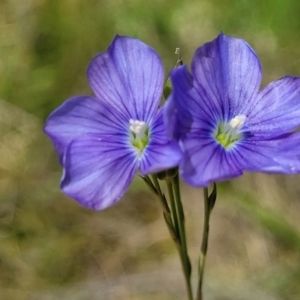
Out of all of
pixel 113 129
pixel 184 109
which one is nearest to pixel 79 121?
pixel 113 129

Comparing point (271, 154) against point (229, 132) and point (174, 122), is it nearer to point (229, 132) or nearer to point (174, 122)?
point (229, 132)

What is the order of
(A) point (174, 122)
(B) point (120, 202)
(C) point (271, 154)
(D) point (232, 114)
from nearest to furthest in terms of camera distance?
(A) point (174, 122) < (C) point (271, 154) < (D) point (232, 114) < (B) point (120, 202)

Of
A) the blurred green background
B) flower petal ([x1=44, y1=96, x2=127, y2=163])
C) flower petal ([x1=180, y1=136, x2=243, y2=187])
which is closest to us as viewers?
flower petal ([x1=180, y1=136, x2=243, y2=187])

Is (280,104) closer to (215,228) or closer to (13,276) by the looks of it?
(215,228)

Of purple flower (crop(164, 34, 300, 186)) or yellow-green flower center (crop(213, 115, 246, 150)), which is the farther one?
yellow-green flower center (crop(213, 115, 246, 150))

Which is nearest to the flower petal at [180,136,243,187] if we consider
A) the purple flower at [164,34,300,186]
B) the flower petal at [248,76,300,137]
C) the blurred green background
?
the purple flower at [164,34,300,186]

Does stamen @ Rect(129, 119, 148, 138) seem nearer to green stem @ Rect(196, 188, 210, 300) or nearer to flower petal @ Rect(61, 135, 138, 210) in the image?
flower petal @ Rect(61, 135, 138, 210)

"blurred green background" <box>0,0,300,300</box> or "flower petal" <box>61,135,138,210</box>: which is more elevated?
"flower petal" <box>61,135,138,210</box>

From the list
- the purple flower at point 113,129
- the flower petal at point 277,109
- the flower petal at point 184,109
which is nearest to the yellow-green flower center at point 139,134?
the purple flower at point 113,129
